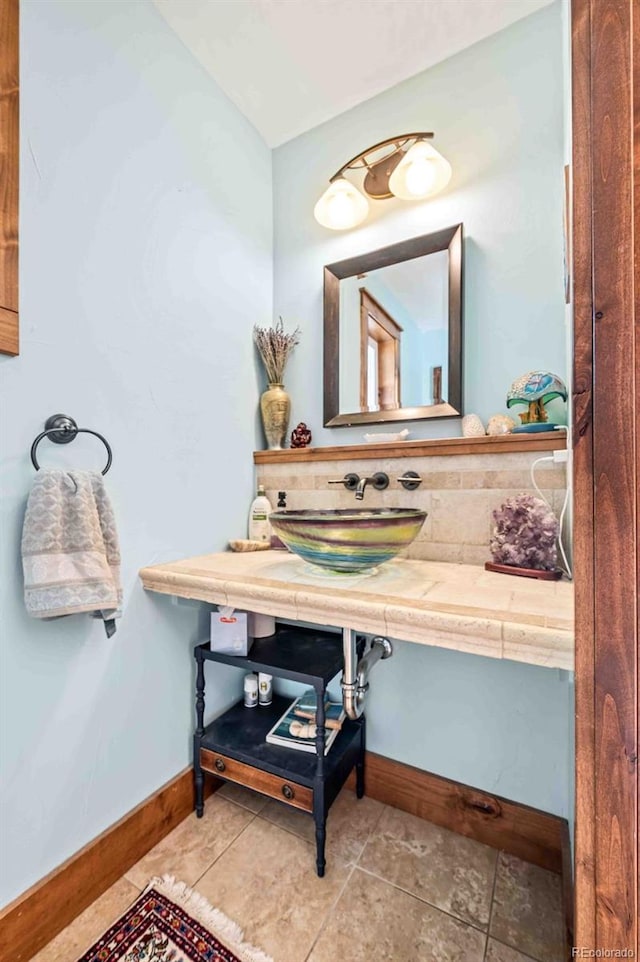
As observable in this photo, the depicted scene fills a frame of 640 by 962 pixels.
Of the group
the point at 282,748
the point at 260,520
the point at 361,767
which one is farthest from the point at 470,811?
the point at 260,520

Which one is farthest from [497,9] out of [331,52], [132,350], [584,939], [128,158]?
[584,939]

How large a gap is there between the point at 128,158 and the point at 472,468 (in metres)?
1.30

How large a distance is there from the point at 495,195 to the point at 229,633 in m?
1.57

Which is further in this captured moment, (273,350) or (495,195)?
(273,350)

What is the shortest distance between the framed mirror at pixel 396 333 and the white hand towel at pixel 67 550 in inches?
32.6

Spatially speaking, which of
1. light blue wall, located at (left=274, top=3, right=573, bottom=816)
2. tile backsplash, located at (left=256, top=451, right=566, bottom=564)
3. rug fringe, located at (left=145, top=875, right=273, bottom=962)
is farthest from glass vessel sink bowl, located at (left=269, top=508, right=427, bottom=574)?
rug fringe, located at (left=145, top=875, right=273, bottom=962)

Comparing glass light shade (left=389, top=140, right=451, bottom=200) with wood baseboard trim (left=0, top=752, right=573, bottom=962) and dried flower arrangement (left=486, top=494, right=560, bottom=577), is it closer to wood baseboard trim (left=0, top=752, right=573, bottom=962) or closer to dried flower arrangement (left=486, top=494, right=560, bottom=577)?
dried flower arrangement (left=486, top=494, right=560, bottom=577)

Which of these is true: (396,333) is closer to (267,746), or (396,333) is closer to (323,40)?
(323,40)

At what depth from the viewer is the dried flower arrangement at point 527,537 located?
2.91 feet

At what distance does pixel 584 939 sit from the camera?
439mm

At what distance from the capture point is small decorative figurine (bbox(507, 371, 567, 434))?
1.00 m

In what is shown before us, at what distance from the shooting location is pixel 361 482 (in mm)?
1185

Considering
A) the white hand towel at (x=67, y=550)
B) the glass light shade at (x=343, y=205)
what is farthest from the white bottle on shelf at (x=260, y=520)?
the glass light shade at (x=343, y=205)

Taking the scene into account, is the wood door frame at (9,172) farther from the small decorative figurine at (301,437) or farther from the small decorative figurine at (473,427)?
the small decorative figurine at (473,427)
